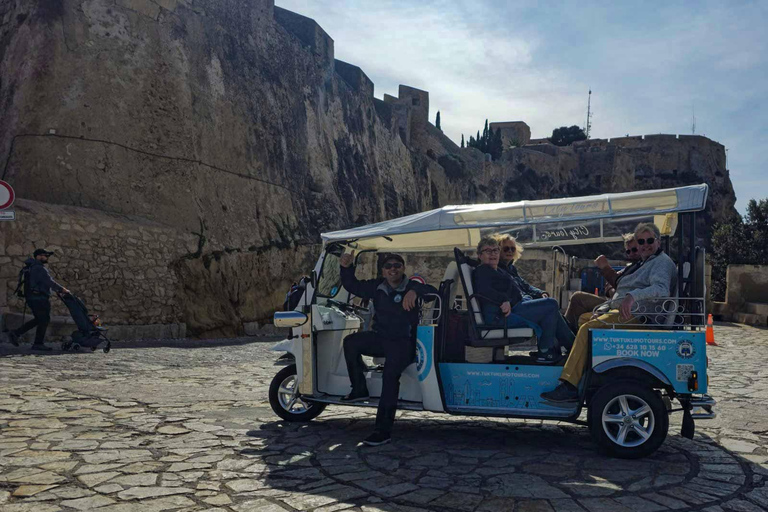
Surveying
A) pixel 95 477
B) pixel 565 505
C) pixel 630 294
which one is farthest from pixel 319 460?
pixel 630 294

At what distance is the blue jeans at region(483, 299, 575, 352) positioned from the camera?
5512 millimetres

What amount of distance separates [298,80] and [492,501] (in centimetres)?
2428

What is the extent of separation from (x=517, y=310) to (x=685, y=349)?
131cm

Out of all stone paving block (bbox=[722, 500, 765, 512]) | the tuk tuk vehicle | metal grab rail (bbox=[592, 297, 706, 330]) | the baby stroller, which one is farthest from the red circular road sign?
stone paving block (bbox=[722, 500, 765, 512])

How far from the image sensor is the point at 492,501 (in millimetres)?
A: 3943

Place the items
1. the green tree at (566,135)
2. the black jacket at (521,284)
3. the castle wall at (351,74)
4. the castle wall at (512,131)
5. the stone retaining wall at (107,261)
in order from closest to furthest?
the black jacket at (521,284) < the stone retaining wall at (107,261) < the castle wall at (351,74) < the castle wall at (512,131) < the green tree at (566,135)

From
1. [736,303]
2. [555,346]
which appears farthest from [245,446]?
[736,303]

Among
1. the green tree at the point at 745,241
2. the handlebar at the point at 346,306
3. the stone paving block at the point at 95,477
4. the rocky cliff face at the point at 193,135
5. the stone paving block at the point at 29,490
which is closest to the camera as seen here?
the stone paving block at the point at 29,490

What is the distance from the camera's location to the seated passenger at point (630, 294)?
17.1ft

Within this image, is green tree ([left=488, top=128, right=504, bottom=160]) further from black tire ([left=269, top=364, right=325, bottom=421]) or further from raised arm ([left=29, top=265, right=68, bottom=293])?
black tire ([left=269, top=364, right=325, bottom=421])

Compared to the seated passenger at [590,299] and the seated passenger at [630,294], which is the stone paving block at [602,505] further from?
the seated passenger at [590,299]

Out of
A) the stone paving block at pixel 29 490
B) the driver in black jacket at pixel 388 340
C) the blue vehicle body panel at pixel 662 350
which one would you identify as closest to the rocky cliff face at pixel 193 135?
the driver in black jacket at pixel 388 340

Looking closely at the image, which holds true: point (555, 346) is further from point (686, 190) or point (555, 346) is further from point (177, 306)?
point (177, 306)

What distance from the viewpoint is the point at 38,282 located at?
10891 millimetres
